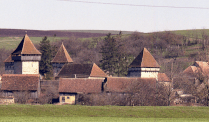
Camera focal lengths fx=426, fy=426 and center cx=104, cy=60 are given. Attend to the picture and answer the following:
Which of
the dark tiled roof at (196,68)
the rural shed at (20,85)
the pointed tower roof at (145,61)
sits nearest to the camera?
the rural shed at (20,85)

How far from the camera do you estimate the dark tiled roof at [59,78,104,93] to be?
176 ft

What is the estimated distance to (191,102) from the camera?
51094mm

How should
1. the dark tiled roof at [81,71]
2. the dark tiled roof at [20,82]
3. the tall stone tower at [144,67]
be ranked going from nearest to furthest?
the dark tiled roof at [20,82], the dark tiled roof at [81,71], the tall stone tower at [144,67]

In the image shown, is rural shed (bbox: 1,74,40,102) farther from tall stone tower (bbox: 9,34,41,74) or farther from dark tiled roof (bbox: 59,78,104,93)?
tall stone tower (bbox: 9,34,41,74)

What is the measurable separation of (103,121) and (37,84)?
90.3 feet

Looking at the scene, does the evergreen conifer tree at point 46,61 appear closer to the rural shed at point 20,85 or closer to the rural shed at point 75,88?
the rural shed at point 20,85

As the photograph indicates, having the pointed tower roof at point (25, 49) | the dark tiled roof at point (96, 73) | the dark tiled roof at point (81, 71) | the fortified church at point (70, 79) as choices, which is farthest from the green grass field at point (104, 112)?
the pointed tower roof at point (25, 49)

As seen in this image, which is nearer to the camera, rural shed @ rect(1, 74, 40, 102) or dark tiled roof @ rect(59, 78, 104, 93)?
dark tiled roof @ rect(59, 78, 104, 93)

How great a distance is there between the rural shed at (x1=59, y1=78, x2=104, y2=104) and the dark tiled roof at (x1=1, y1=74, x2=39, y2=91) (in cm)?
379

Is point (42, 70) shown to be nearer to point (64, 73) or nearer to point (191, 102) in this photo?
point (64, 73)

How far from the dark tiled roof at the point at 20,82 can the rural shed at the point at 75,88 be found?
379cm

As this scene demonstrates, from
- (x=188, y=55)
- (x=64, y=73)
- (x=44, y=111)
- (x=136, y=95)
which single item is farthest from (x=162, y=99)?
(x=188, y=55)

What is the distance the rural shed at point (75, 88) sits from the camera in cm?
5338

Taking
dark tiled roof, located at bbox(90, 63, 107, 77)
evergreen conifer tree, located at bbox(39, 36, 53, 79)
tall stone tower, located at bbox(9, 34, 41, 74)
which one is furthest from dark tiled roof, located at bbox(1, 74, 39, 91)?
evergreen conifer tree, located at bbox(39, 36, 53, 79)
